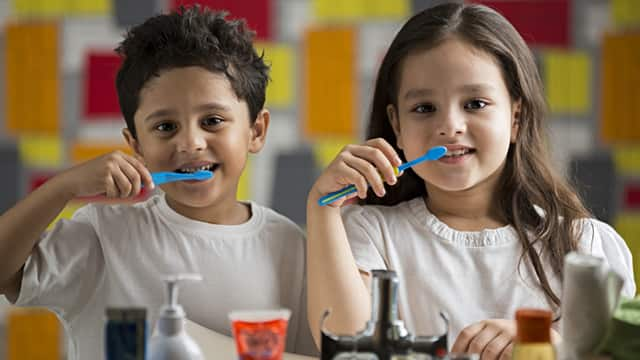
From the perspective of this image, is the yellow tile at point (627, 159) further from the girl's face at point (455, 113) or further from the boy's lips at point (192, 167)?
the boy's lips at point (192, 167)

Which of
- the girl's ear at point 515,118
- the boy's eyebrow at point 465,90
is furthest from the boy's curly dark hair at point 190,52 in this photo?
the girl's ear at point 515,118

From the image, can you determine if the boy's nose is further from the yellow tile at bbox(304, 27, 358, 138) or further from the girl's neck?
the yellow tile at bbox(304, 27, 358, 138)

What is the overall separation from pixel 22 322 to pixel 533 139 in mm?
1380

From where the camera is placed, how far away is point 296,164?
79.2 inches

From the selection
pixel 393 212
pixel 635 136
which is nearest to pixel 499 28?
pixel 393 212

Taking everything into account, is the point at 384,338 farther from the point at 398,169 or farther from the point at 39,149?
the point at 39,149

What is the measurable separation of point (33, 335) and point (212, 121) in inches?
48.7

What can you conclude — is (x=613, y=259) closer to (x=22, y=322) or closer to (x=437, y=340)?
(x=437, y=340)

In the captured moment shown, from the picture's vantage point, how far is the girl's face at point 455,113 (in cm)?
102

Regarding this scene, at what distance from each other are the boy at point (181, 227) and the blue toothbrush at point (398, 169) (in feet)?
0.47

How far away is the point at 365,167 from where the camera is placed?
0.89 m

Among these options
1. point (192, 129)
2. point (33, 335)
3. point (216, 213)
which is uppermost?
point (192, 129)

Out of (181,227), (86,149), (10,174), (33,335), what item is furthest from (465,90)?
(33,335)

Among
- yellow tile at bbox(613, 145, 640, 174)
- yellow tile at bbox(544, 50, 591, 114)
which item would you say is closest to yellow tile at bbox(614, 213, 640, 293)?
yellow tile at bbox(613, 145, 640, 174)
